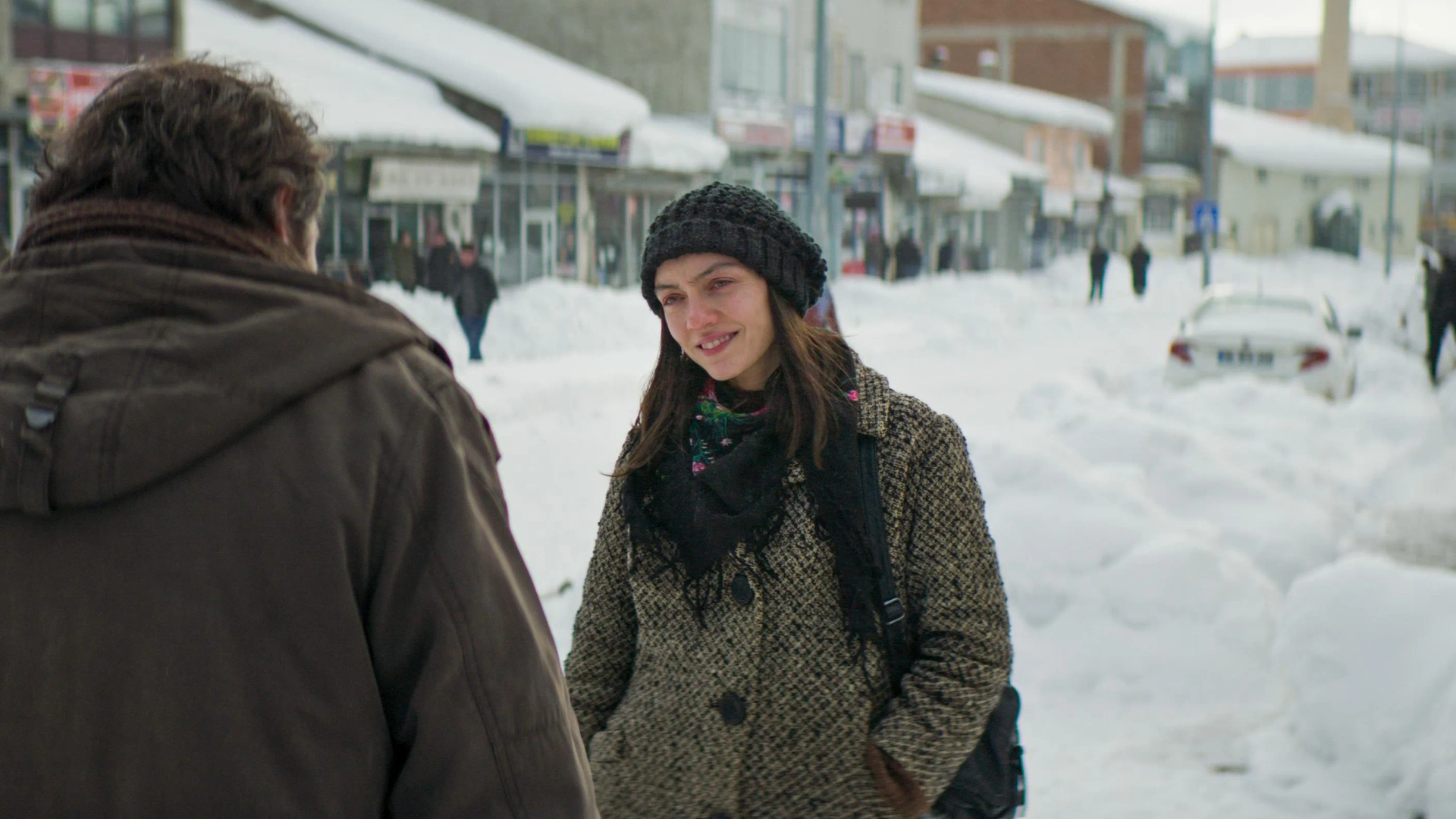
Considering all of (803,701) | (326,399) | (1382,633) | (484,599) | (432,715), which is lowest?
(1382,633)

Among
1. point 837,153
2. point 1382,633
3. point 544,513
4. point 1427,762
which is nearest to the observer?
point 1427,762

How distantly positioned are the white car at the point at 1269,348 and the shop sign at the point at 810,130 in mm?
20428

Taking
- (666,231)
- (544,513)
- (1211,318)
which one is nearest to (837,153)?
(1211,318)

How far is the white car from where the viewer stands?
1534 centimetres

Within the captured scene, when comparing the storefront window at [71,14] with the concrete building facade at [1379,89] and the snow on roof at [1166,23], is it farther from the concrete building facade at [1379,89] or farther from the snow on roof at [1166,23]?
the concrete building facade at [1379,89]

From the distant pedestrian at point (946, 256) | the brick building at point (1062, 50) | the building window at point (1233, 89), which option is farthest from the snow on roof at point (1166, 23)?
the building window at point (1233, 89)

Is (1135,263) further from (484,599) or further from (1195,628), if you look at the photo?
(484,599)

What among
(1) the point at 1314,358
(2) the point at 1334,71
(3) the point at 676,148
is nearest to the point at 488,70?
(3) the point at 676,148

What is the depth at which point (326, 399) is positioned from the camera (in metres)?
1.75

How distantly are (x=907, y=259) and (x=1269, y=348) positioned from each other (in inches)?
886

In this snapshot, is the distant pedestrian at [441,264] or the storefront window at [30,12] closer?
the storefront window at [30,12]

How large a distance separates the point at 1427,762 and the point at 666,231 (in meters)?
3.26

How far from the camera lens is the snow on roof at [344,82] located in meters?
22.3

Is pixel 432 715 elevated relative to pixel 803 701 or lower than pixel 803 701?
elevated
